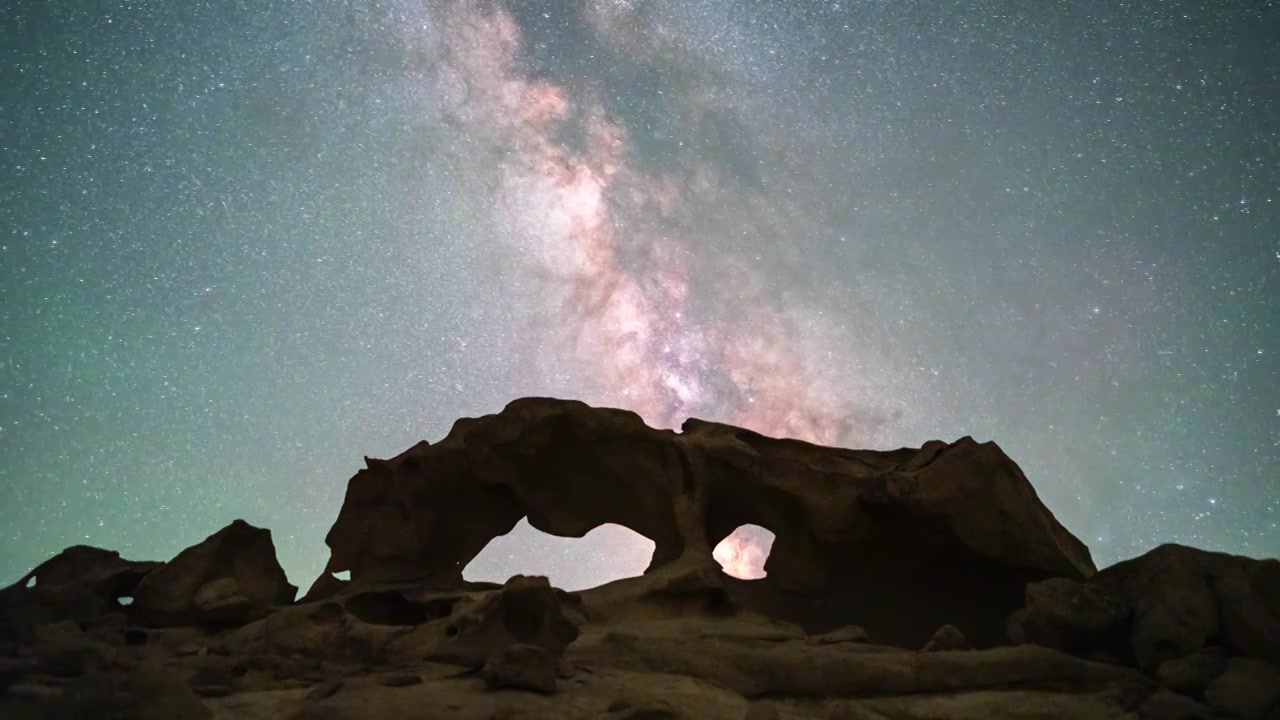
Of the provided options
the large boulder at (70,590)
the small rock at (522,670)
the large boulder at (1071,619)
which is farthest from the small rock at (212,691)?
the large boulder at (1071,619)

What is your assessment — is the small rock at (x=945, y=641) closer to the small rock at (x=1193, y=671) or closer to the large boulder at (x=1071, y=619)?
the large boulder at (x=1071, y=619)

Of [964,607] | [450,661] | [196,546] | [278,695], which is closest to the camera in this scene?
[278,695]

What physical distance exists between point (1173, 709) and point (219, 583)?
8.16m

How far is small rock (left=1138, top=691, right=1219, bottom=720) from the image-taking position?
5816 millimetres

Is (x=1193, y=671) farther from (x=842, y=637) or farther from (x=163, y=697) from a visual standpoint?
(x=163, y=697)

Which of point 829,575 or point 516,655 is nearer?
point 516,655

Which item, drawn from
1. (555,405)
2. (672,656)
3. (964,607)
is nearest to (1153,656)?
(964,607)

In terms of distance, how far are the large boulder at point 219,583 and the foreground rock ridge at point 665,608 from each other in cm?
2

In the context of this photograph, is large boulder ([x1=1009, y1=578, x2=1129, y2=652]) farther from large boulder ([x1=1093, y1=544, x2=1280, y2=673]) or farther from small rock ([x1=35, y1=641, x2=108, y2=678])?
small rock ([x1=35, y1=641, x2=108, y2=678])

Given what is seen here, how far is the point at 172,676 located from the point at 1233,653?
7452 mm

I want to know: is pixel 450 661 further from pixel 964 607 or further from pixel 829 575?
pixel 964 607

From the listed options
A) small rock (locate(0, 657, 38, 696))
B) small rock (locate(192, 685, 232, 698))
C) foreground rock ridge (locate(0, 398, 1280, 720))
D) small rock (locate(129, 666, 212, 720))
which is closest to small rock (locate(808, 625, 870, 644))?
foreground rock ridge (locate(0, 398, 1280, 720))

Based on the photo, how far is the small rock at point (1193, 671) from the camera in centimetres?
645

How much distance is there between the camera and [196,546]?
360 inches
